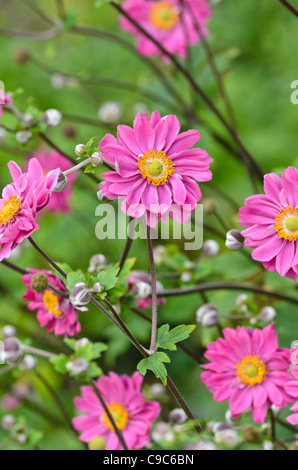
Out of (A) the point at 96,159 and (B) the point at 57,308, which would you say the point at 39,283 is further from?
(A) the point at 96,159

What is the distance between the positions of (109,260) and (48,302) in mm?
1025

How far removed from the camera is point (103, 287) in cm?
102

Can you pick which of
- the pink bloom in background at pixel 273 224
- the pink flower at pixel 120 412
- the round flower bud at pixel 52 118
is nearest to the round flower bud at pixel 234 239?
the pink bloom in background at pixel 273 224

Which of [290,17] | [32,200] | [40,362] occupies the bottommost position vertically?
[40,362]

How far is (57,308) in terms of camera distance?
1130mm

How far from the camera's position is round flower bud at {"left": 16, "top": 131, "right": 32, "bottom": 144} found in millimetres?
1438

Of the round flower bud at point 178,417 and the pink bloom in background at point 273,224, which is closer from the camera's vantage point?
the pink bloom in background at point 273,224

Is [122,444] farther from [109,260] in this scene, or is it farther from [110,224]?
[109,260]

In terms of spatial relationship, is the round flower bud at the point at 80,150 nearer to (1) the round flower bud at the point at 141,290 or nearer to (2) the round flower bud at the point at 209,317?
(1) the round flower bud at the point at 141,290

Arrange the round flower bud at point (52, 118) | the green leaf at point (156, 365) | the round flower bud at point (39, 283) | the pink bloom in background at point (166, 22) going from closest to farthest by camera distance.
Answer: the green leaf at point (156, 365) < the round flower bud at point (39, 283) < the round flower bud at point (52, 118) < the pink bloom in background at point (166, 22)

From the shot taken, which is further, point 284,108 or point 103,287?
point 284,108

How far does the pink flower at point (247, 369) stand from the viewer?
1121 mm

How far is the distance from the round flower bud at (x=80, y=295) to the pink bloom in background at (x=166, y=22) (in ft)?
4.03
